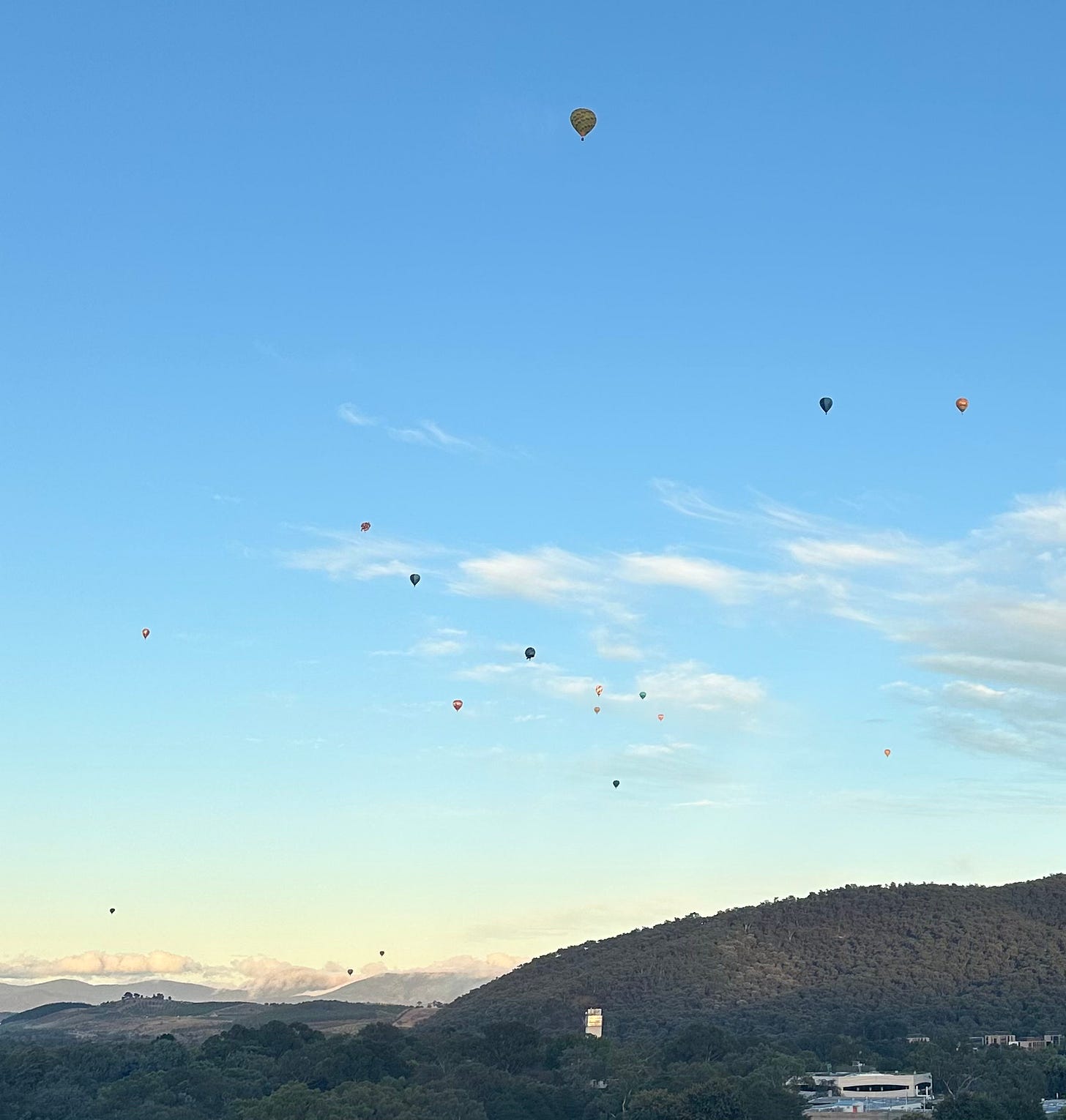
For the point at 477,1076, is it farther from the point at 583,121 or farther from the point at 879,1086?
the point at 583,121

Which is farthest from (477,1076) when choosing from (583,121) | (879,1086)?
(583,121)

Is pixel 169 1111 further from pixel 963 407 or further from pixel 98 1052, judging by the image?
pixel 963 407

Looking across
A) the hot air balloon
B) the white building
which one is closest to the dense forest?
the white building

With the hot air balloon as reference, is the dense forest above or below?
below

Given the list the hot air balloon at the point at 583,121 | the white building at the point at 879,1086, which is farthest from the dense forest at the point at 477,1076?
the hot air balloon at the point at 583,121

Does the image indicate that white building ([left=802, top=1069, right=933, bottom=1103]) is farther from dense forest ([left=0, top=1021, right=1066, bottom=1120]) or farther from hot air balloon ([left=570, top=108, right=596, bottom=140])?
hot air balloon ([left=570, top=108, right=596, bottom=140])

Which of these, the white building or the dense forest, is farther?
the white building
